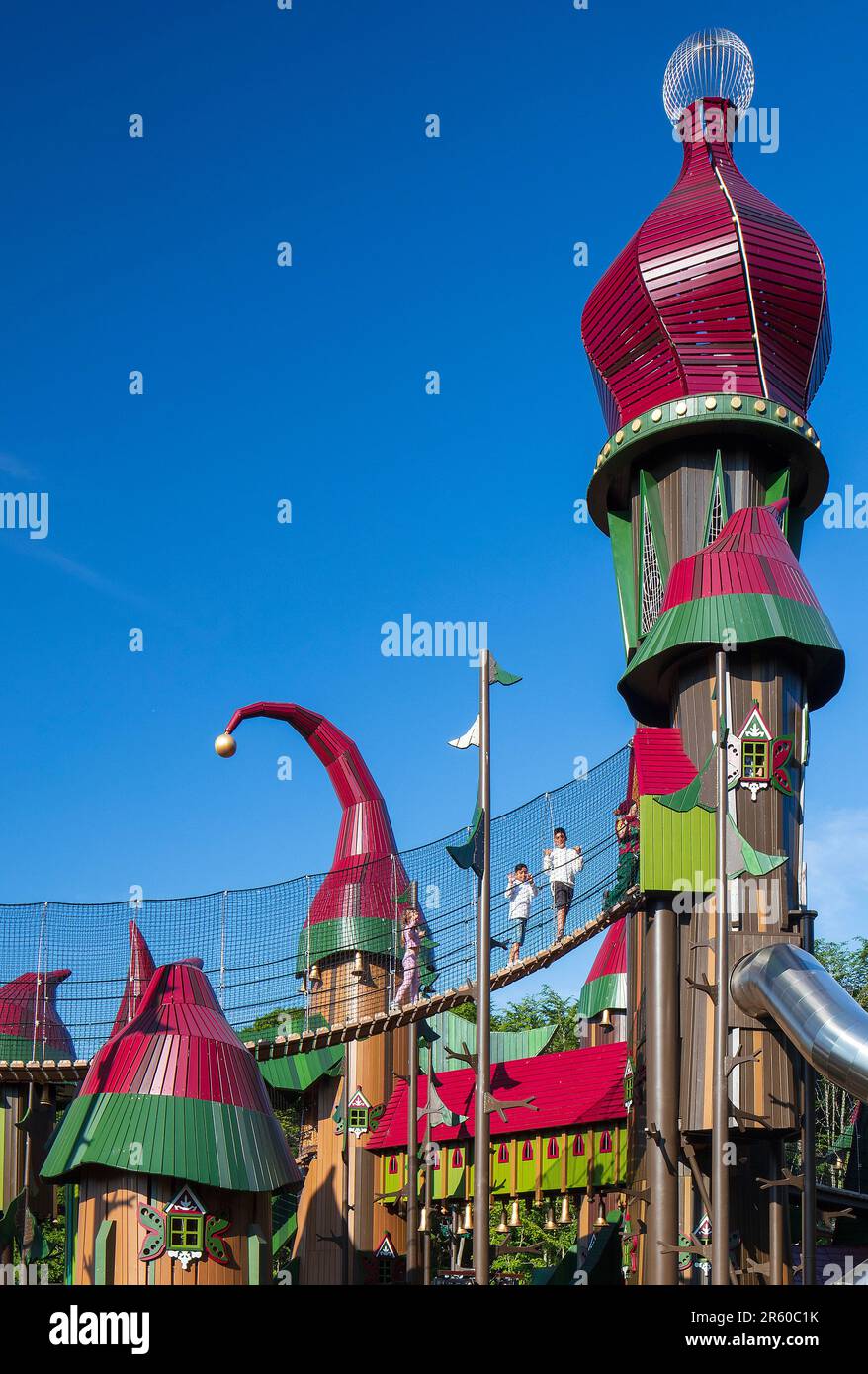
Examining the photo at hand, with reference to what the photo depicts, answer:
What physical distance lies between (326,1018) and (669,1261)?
881cm

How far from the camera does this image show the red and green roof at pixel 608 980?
24.4 metres

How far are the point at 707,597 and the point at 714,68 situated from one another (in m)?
7.99

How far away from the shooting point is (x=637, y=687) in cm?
1941

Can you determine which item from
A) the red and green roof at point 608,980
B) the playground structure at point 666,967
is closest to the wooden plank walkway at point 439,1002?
the playground structure at point 666,967

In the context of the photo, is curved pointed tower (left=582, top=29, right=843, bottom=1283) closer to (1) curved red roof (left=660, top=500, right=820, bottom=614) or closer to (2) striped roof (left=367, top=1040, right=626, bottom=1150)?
(1) curved red roof (left=660, top=500, right=820, bottom=614)

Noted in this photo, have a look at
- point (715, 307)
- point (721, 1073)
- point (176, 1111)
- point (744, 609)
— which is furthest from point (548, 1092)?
point (715, 307)

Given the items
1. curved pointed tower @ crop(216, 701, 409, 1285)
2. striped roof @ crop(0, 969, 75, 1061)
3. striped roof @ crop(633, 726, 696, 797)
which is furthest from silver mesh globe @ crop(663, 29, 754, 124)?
striped roof @ crop(0, 969, 75, 1061)

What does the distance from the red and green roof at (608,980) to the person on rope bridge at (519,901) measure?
4416mm

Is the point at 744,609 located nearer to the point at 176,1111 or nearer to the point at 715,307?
the point at 715,307

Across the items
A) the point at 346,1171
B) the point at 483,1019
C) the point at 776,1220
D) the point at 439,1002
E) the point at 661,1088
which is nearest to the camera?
the point at 483,1019

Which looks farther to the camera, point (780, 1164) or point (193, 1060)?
point (780, 1164)

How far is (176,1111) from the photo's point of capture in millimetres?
14180
